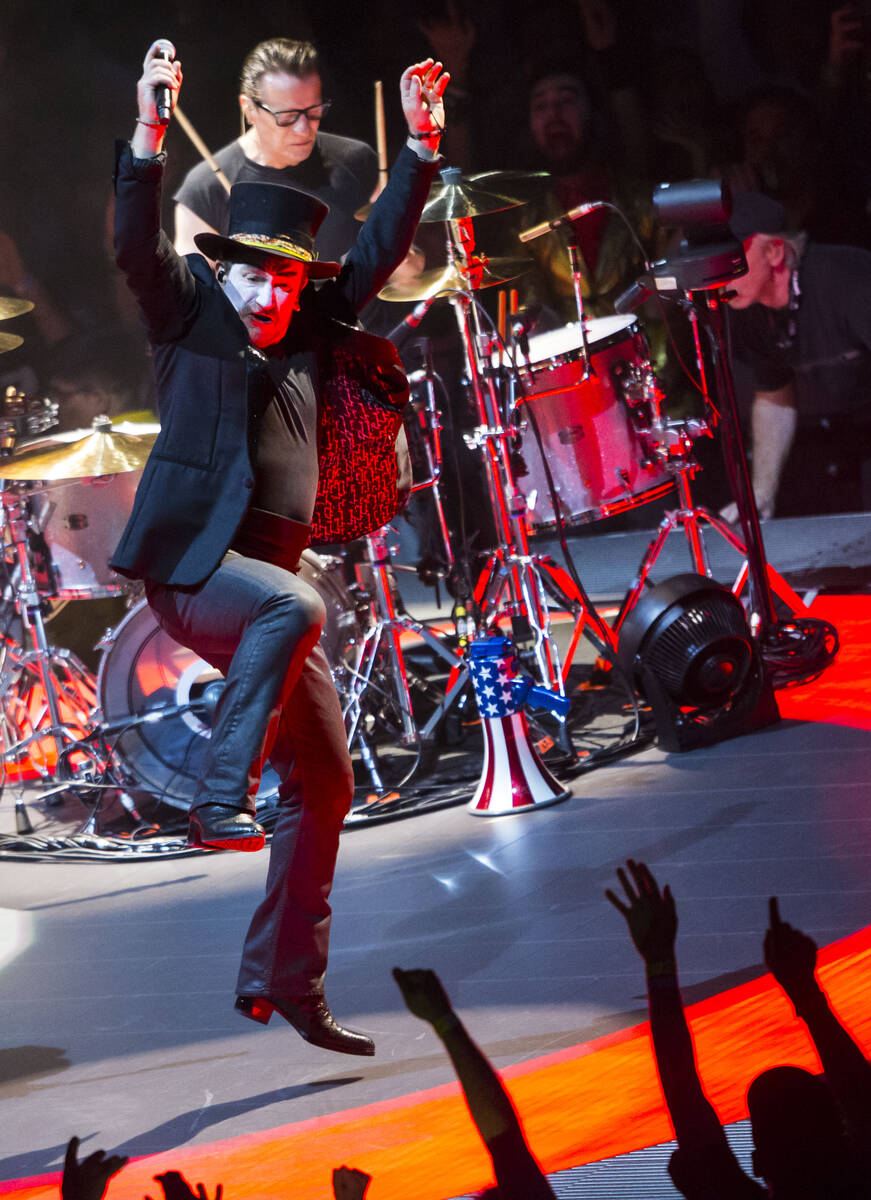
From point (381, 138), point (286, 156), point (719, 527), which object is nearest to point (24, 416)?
point (286, 156)

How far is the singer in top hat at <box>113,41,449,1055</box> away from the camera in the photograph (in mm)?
2400

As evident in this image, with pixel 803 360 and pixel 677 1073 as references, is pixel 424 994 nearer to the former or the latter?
pixel 677 1073

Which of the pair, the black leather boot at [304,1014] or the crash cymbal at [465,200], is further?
the crash cymbal at [465,200]

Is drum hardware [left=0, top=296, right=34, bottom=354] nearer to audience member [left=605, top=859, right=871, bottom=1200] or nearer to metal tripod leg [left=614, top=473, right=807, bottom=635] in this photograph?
metal tripod leg [left=614, top=473, right=807, bottom=635]

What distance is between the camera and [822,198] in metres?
6.98

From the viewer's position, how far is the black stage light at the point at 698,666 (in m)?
4.80

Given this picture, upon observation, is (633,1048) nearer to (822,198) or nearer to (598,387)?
(598,387)

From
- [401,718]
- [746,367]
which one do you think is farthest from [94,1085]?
[746,367]

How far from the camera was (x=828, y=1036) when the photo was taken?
75.0 inches

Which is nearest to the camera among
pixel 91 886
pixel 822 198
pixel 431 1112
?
pixel 431 1112

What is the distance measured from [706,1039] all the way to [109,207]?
264 inches

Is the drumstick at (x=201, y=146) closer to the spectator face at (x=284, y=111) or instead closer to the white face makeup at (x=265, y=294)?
the spectator face at (x=284, y=111)

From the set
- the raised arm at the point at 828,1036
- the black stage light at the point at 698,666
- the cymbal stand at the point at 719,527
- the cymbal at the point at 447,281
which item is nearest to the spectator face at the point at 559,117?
the cymbal at the point at 447,281

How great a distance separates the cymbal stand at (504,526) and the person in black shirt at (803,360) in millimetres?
2295
